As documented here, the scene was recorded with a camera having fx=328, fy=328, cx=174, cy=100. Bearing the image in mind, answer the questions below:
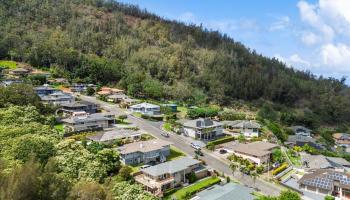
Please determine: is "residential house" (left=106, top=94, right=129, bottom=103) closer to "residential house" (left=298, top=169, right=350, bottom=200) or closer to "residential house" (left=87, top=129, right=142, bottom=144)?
"residential house" (left=87, top=129, right=142, bottom=144)

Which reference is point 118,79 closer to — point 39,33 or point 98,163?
point 39,33

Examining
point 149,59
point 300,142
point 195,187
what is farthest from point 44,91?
point 300,142

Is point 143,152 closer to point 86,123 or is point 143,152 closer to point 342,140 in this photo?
point 86,123

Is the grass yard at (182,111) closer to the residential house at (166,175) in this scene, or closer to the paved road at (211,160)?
the paved road at (211,160)

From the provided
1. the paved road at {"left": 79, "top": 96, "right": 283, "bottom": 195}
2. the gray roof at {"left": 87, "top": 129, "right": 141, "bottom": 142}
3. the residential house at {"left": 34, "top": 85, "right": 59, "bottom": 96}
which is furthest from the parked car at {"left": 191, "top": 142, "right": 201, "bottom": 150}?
the residential house at {"left": 34, "top": 85, "right": 59, "bottom": 96}

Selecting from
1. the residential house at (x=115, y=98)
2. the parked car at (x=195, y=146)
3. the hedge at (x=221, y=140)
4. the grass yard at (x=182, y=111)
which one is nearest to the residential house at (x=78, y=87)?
the residential house at (x=115, y=98)

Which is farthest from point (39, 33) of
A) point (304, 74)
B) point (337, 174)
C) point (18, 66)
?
point (304, 74)

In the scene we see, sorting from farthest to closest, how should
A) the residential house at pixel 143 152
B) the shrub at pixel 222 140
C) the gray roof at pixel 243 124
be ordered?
the gray roof at pixel 243 124
the shrub at pixel 222 140
the residential house at pixel 143 152

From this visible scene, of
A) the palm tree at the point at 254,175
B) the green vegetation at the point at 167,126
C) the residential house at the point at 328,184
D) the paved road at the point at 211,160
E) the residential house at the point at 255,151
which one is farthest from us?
the green vegetation at the point at 167,126
